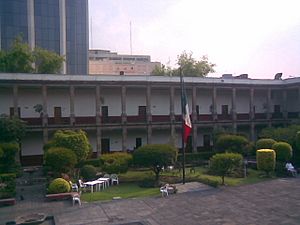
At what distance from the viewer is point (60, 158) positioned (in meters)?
20.5

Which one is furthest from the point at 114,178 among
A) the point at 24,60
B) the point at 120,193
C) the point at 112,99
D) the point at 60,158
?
the point at 24,60

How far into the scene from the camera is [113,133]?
33.6 m

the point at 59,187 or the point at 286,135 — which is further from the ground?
the point at 286,135

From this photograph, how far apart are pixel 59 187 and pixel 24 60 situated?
74.9 ft

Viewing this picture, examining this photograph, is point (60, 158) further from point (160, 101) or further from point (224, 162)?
point (160, 101)

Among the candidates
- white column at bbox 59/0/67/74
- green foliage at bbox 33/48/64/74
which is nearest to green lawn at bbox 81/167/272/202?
green foliage at bbox 33/48/64/74

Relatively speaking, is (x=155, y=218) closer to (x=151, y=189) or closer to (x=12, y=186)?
(x=151, y=189)

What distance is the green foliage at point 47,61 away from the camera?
39.9 meters

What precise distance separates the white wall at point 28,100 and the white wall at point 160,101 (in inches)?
410

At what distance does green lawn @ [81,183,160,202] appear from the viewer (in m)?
18.4

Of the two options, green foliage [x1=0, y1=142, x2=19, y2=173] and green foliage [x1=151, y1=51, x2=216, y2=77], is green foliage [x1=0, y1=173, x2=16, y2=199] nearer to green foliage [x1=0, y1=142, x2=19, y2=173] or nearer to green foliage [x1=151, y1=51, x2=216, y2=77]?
green foliage [x1=0, y1=142, x2=19, y2=173]

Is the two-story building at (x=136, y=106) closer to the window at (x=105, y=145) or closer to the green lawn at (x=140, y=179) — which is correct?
the window at (x=105, y=145)

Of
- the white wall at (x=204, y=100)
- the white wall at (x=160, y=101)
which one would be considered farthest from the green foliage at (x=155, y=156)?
the white wall at (x=204, y=100)

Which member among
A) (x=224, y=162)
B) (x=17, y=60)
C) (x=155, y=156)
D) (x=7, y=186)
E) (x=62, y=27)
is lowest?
(x=7, y=186)
